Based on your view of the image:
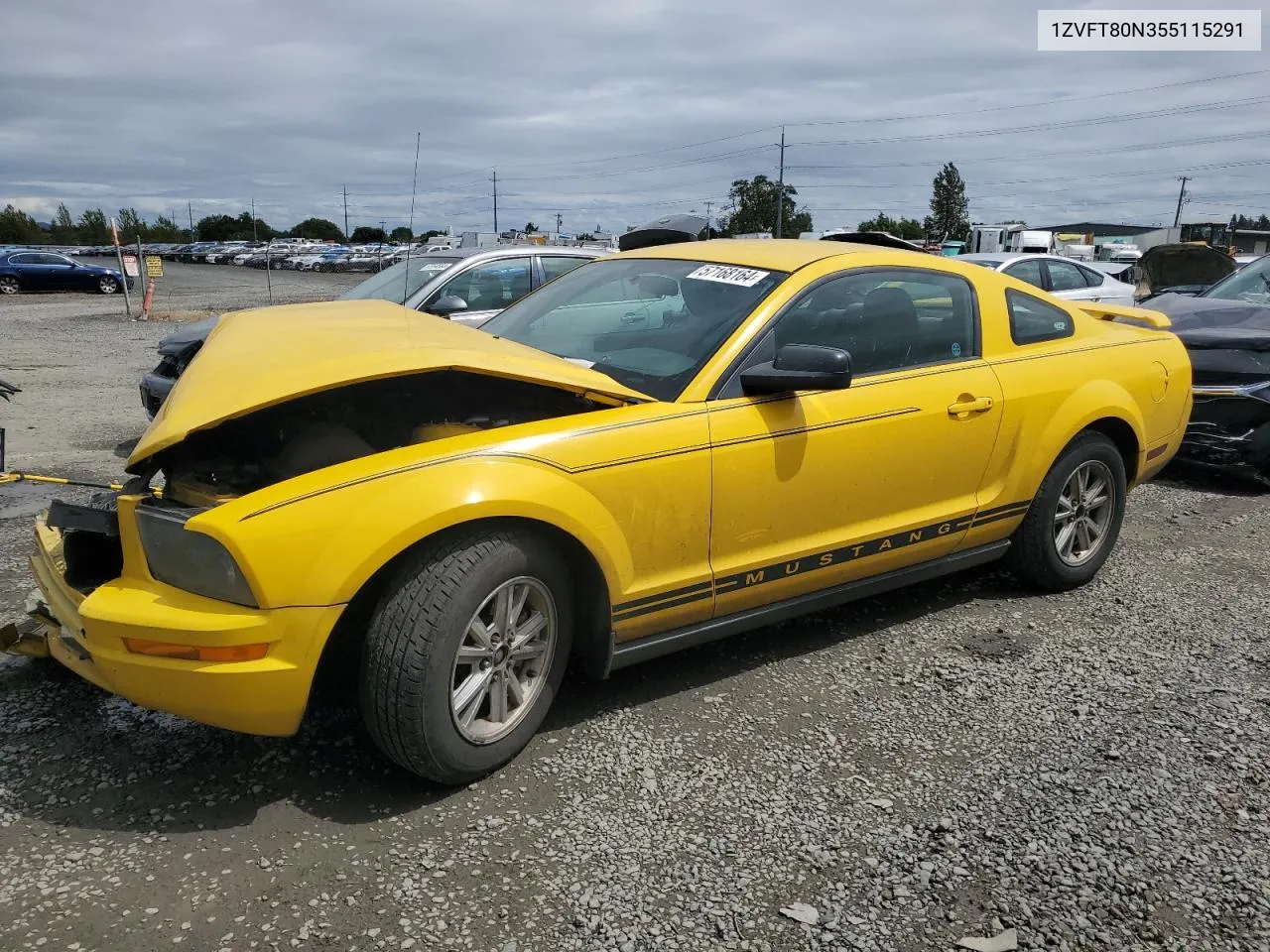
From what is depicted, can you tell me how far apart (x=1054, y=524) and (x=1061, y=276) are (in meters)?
9.80

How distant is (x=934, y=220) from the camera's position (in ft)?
326

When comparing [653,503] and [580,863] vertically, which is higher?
[653,503]

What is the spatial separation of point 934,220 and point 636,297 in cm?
10324

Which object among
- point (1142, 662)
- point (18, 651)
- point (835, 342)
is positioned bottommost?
point (1142, 662)

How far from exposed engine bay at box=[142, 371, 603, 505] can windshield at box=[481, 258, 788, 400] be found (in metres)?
0.37

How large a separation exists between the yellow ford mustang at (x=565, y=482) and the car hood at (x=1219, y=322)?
2.63 meters

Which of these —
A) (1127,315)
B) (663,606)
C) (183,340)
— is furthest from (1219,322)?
(183,340)

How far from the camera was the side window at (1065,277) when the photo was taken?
12.8m

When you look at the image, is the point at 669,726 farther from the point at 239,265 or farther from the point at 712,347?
the point at 239,265

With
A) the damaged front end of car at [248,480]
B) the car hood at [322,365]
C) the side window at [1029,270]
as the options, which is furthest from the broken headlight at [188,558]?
the side window at [1029,270]

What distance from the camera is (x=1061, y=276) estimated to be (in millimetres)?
12992

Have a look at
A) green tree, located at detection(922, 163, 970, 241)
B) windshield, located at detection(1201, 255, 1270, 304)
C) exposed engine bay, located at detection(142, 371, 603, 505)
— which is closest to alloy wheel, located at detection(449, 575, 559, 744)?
exposed engine bay, located at detection(142, 371, 603, 505)

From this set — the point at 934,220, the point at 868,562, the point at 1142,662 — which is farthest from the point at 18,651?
the point at 934,220

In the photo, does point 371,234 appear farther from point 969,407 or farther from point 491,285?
point 969,407
